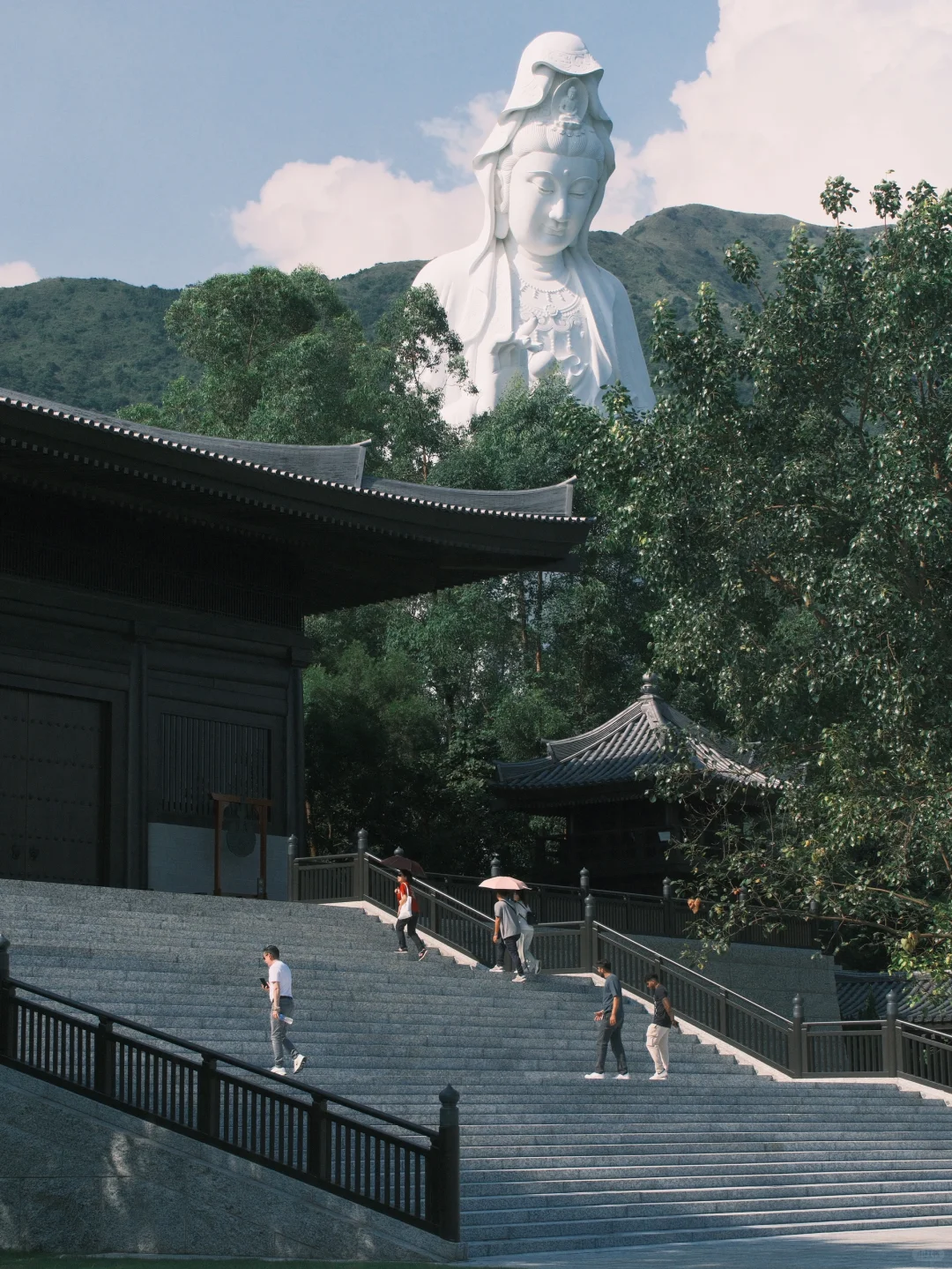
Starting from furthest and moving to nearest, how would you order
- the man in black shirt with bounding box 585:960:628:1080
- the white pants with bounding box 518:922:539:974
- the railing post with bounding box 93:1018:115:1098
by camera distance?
1. the white pants with bounding box 518:922:539:974
2. the man in black shirt with bounding box 585:960:628:1080
3. the railing post with bounding box 93:1018:115:1098

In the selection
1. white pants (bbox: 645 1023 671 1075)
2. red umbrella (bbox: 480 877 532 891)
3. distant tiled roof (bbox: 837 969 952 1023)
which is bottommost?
distant tiled roof (bbox: 837 969 952 1023)

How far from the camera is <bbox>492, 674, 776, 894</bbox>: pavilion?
90.0 ft

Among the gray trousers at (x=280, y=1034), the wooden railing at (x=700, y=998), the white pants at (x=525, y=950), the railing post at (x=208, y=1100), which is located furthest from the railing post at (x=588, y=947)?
the railing post at (x=208, y=1100)

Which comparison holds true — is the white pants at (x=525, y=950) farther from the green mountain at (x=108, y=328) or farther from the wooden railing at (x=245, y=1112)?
the green mountain at (x=108, y=328)

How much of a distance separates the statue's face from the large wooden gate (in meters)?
29.5

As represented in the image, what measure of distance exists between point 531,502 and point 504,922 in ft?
24.9

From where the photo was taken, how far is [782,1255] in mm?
11922

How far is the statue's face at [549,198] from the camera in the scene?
47812 mm

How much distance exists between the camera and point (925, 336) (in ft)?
54.7

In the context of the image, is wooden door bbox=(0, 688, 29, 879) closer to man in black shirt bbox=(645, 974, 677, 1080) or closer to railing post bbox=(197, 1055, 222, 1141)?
man in black shirt bbox=(645, 974, 677, 1080)

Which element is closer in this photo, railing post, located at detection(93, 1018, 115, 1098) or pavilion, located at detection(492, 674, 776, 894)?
railing post, located at detection(93, 1018, 115, 1098)

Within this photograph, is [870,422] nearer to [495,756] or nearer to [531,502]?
[531,502]

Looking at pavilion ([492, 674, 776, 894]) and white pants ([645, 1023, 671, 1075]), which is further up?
pavilion ([492, 674, 776, 894])

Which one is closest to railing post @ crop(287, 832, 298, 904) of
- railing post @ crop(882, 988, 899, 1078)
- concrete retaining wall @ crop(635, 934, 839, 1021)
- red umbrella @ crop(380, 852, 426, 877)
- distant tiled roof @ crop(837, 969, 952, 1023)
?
red umbrella @ crop(380, 852, 426, 877)
